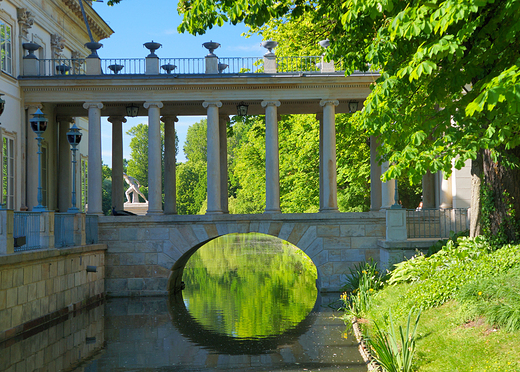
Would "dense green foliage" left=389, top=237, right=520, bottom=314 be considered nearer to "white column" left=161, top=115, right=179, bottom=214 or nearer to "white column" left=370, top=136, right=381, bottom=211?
"white column" left=370, top=136, right=381, bottom=211

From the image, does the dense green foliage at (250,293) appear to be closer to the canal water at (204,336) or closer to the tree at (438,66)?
the canal water at (204,336)

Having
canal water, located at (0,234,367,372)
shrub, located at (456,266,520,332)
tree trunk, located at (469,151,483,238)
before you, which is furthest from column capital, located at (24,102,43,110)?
shrub, located at (456,266,520,332)

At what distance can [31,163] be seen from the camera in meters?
23.4

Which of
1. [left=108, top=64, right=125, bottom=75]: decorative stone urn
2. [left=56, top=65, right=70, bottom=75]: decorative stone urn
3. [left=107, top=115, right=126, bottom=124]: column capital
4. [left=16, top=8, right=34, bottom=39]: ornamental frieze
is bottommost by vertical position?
[left=107, top=115, right=126, bottom=124]: column capital

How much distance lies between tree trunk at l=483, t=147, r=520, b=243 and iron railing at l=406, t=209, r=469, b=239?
792 centimetres

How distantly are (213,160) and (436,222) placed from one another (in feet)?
29.9

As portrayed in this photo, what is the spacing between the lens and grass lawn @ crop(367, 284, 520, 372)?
8.58 m

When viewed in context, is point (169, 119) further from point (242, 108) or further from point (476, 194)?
point (476, 194)

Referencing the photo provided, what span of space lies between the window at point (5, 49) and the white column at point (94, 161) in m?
3.18

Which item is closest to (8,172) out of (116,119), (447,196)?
(116,119)

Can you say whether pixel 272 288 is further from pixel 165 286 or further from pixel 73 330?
pixel 73 330

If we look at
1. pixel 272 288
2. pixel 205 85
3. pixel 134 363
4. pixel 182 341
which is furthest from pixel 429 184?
pixel 134 363

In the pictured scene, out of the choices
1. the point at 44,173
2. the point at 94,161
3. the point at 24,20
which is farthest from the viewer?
the point at 44,173

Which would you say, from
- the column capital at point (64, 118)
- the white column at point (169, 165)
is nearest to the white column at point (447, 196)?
the white column at point (169, 165)
